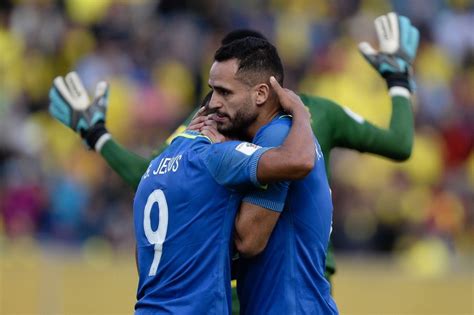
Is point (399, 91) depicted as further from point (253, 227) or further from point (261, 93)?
point (253, 227)

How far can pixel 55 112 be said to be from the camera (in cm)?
735

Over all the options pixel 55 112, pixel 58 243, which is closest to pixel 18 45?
pixel 58 243

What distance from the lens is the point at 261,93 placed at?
5.29 meters

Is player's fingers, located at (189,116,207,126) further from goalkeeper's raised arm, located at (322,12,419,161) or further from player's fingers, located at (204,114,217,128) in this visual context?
goalkeeper's raised arm, located at (322,12,419,161)

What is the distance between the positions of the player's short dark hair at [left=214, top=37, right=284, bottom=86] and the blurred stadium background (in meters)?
6.13

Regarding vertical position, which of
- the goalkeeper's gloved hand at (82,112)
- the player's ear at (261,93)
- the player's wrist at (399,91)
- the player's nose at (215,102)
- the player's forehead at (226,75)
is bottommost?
the player's nose at (215,102)

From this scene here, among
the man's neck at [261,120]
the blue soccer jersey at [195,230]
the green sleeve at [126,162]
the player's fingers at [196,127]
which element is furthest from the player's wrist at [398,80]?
the blue soccer jersey at [195,230]

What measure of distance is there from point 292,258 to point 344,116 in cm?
162

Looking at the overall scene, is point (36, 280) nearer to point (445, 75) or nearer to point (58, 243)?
point (58, 243)

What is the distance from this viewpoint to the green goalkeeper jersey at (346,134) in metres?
6.58

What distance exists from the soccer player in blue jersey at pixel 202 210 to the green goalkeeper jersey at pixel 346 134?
130 cm

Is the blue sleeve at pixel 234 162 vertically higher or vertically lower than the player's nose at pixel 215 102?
lower

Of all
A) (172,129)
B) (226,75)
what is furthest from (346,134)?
(172,129)

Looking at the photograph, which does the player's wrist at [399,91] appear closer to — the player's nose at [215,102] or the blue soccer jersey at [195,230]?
the player's nose at [215,102]
